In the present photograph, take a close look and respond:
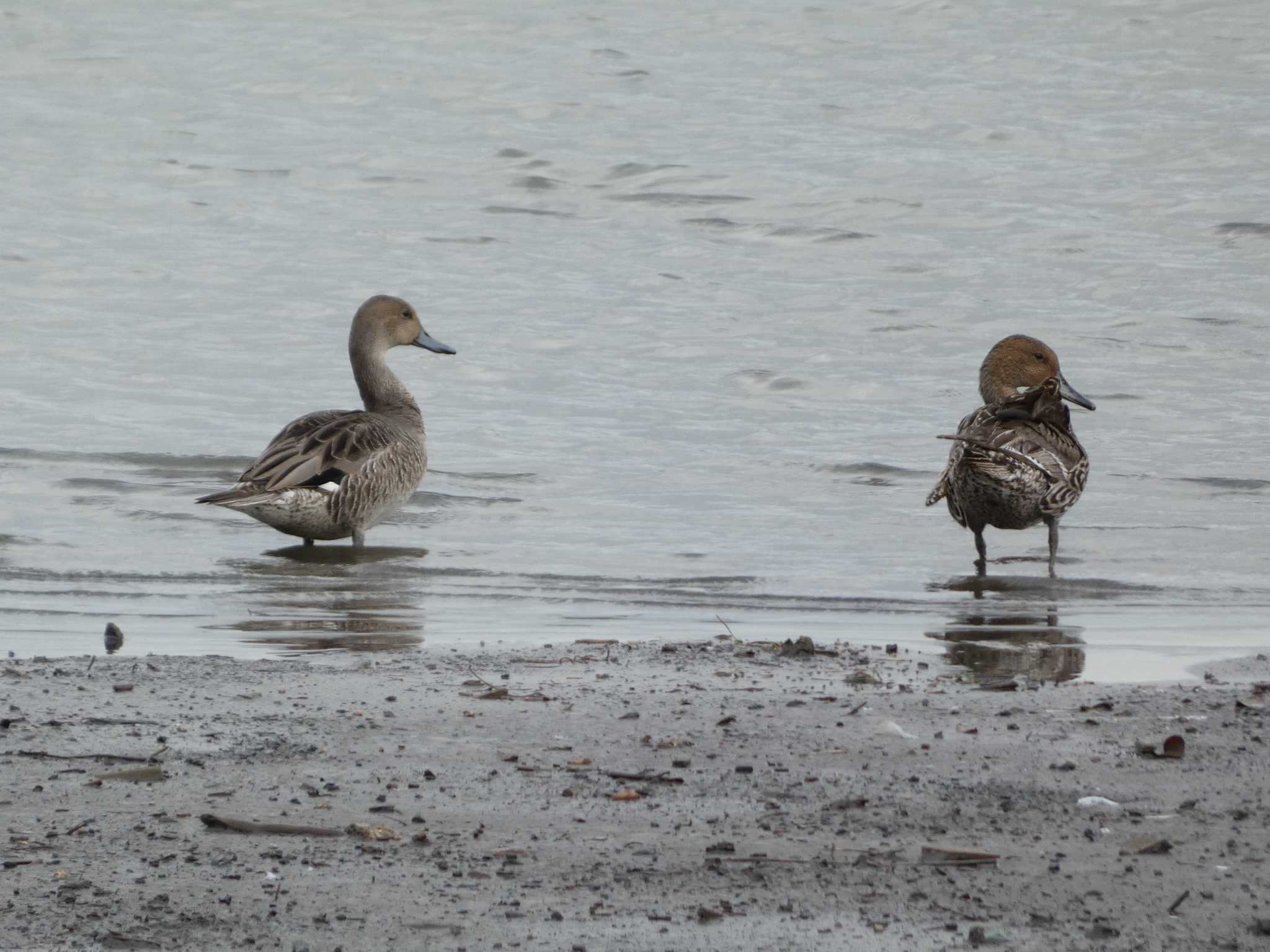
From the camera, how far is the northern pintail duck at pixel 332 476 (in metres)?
10.7

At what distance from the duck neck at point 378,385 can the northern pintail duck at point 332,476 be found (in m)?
0.41

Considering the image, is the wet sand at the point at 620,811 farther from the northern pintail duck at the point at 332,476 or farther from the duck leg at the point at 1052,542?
the northern pintail duck at the point at 332,476

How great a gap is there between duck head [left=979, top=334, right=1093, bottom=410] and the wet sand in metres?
4.88

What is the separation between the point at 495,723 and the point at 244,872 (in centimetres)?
142

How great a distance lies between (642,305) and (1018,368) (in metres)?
9.27

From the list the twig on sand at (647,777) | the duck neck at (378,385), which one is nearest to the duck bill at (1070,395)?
the duck neck at (378,385)

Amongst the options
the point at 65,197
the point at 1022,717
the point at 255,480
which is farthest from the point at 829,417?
the point at 65,197

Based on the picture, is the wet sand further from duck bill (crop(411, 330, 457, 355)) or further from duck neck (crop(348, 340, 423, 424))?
duck bill (crop(411, 330, 457, 355))

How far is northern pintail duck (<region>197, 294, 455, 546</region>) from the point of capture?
35.0ft

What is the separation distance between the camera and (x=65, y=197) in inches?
993

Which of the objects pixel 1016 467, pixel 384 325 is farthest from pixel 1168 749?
pixel 384 325

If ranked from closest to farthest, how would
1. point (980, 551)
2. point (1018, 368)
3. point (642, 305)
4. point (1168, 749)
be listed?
point (1168, 749)
point (980, 551)
point (1018, 368)
point (642, 305)

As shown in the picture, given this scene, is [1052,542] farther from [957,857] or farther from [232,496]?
[957,857]

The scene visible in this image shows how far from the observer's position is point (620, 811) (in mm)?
4574
